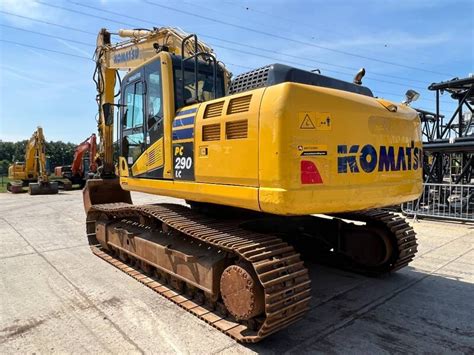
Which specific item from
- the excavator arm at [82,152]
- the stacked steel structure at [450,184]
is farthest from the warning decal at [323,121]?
the excavator arm at [82,152]

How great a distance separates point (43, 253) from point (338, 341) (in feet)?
18.2

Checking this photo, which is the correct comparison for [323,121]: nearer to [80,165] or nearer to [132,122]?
[132,122]

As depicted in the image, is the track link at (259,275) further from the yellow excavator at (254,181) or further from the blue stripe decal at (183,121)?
the blue stripe decal at (183,121)

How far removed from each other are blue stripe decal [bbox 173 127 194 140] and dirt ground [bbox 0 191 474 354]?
6.40ft

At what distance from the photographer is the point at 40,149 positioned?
22.1m

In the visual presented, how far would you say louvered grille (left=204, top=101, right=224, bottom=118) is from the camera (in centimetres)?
391

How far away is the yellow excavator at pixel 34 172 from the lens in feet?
68.9

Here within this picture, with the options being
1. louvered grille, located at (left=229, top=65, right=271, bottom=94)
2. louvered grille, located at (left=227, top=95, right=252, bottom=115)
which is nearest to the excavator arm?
louvered grille, located at (left=229, top=65, right=271, bottom=94)

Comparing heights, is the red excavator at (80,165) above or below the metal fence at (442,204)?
above

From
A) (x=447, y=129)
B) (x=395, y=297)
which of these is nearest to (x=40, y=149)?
(x=447, y=129)

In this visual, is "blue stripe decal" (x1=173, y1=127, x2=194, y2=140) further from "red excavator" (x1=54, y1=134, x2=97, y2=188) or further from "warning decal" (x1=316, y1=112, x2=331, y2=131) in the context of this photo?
"red excavator" (x1=54, y1=134, x2=97, y2=188)

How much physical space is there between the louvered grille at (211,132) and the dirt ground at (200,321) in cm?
191

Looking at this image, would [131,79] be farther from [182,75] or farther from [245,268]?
[245,268]

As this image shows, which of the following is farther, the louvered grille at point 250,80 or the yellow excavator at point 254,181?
the louvered grille at point 250,80
